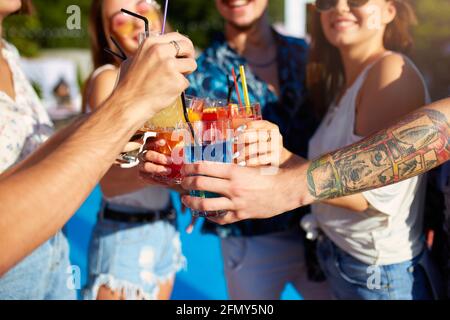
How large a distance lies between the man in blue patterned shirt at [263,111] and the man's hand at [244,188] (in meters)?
0.86

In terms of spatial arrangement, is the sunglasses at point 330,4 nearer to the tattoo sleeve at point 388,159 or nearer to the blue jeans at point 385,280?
the tattoo sleeve at point 388,159

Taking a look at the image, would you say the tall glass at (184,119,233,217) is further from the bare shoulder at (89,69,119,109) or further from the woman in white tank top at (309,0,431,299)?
the bare shoulder at (89,69,119,109)

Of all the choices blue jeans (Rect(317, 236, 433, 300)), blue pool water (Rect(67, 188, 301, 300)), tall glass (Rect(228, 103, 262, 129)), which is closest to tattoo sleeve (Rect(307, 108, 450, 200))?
tall glass (Rect(228, 103, 262, 129))

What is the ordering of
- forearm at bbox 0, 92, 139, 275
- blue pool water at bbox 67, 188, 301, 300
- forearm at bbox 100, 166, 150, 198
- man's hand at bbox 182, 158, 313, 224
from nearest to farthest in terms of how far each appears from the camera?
forearm at bbox 0, 92, 139, 275 → man's hand at bbox 182, 158, 313, 224 → forearm at bbox 100, 166, 150, 198 → blue pool water at bbox 67, 188, 301, 300

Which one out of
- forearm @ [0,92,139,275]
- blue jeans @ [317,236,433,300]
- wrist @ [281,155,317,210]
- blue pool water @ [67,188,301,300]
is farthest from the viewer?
blue pool water @ [67,188,301,300]

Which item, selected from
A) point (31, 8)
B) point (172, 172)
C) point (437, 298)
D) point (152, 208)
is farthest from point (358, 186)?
point (31, 8)

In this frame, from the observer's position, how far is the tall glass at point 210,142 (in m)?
1.43

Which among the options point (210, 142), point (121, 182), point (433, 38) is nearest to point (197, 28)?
point (433, 38)

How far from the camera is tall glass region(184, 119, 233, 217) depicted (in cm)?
143

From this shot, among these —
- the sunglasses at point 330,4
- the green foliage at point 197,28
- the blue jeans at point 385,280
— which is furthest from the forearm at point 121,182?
the sunglasses at point 330,4

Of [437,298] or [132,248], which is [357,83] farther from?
[132,248]

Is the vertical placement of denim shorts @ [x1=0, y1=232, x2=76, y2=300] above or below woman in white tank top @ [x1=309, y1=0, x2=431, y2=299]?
below

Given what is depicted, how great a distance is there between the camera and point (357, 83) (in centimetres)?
194

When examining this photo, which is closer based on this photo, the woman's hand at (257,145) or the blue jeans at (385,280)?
the woman's hand at (257,145)
